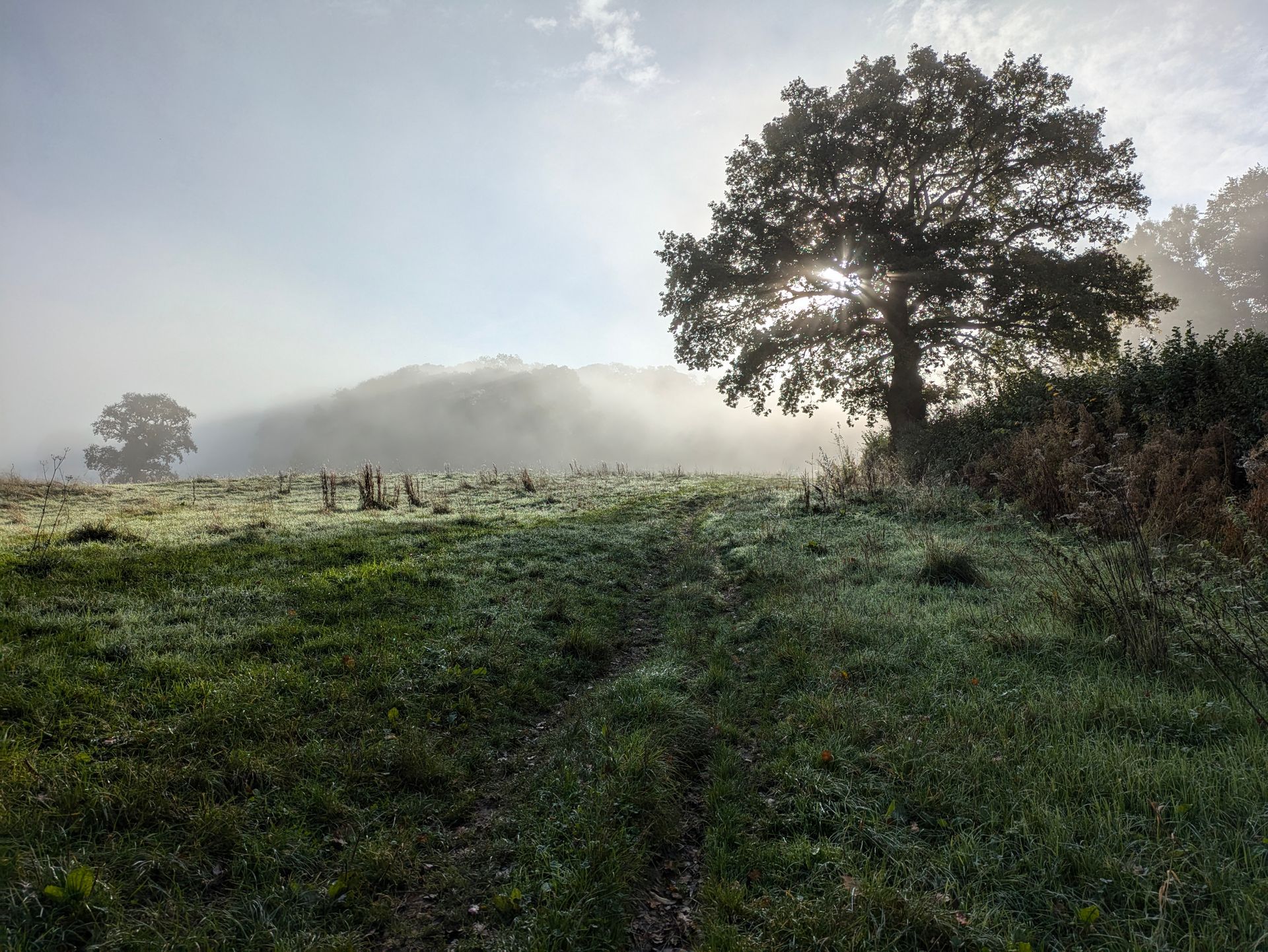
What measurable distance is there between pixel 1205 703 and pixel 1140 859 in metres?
1.98

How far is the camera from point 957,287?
1989 centimetres

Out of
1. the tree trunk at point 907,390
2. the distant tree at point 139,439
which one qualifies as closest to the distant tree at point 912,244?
the tree trunk at point 907,390

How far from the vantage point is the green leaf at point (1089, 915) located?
9.16 ft

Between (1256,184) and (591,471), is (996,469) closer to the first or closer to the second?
(591,471)

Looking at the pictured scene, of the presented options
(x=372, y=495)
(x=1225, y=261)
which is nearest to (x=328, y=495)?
(x=372, y=495)

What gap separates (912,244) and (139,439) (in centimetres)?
9592

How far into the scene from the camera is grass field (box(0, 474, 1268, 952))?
10.2 ft

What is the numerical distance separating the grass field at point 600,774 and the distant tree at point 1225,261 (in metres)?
89.1

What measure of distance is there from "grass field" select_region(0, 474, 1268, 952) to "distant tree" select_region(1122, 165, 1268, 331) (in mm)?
89120

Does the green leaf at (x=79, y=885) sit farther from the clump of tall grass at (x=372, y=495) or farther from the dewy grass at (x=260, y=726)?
the clump of tall grass at (x=372, y=495)

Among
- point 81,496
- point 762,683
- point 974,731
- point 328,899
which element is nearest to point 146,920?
point 328,899

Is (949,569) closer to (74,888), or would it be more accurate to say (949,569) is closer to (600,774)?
(600,774)

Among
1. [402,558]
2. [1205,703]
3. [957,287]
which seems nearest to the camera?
[1205,703]

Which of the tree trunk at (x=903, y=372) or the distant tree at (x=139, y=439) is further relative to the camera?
the distant tree at (x=139, y=439)
